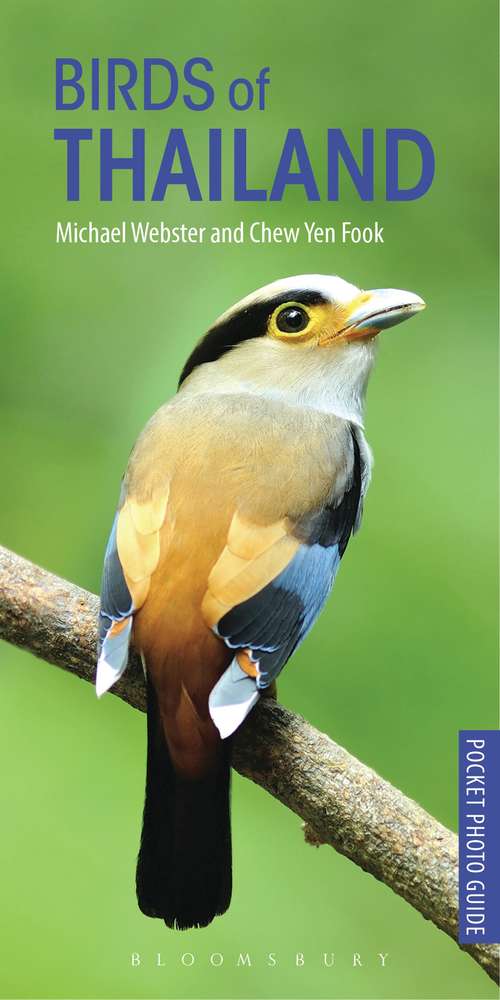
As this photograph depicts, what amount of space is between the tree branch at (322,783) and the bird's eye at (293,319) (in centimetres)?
76

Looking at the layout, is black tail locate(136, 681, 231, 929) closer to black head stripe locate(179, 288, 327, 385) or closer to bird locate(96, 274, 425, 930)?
bird locate(96, 274, 425, 930)

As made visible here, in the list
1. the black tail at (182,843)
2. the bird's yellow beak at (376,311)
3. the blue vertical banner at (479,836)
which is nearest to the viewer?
the black tail at (182,843)

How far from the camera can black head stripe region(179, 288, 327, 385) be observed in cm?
285

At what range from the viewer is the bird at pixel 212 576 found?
2.25m

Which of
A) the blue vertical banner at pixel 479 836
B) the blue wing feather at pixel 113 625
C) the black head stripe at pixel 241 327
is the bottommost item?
the blue vertical banner at pixel 479 836

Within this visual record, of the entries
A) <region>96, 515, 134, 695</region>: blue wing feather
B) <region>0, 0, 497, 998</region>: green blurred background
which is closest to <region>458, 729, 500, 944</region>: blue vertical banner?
<region>0, 0, 497, 998</region>: green blurred background

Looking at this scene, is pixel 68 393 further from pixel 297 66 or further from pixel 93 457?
pixel 297 66

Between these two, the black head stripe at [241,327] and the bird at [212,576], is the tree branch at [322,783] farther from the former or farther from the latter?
the black head stripe at [241,327]

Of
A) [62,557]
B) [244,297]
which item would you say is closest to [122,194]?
[244,297]

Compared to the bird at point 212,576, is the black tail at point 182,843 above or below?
below

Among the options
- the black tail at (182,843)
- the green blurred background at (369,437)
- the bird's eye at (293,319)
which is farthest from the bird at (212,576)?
the green blurred background at (369,437)

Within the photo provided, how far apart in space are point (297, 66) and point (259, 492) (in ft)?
4.25

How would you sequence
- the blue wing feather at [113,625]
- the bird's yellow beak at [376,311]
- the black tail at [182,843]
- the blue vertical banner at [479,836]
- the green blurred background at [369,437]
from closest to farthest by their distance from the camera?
the blue wing feather at [113,625]
the black tail at [182,843]
the blue vertical banner at [479,836]
the bird's yellow beak at [376,311]
the green blurred background at [369,437]

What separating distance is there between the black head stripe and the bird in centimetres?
13
